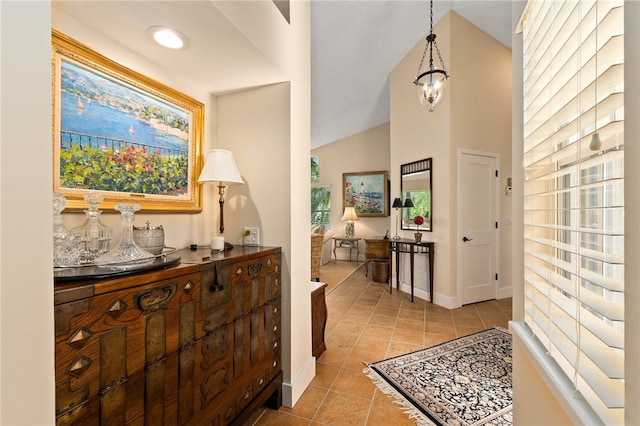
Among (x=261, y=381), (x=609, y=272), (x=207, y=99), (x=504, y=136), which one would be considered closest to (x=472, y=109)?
(x=504, y=136)

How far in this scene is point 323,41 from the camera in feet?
12.6

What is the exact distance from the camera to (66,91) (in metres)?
1.27

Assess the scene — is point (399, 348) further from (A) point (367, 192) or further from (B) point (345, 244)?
(A) point (367, 192)

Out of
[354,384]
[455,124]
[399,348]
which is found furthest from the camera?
[455,124]

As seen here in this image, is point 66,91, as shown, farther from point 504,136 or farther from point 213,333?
point 504,136

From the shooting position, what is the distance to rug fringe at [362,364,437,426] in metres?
1.82

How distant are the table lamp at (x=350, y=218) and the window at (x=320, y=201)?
604 millimetres

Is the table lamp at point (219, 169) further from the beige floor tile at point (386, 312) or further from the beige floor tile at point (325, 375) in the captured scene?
the beige floor tile at point (386, 312)

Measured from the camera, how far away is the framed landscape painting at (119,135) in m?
1.27

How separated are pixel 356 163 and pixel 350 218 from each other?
148cm

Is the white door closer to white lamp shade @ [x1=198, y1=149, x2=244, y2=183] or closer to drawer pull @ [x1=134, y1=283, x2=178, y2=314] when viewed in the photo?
white lamp shade @ [x1=198, y1=149, x2=244, y2=183]

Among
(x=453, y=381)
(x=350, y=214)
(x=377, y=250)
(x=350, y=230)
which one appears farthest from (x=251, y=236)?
(x=350, y=230)

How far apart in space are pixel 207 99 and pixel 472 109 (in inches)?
142

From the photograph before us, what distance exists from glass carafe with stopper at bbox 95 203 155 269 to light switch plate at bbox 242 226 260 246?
0.77 m
